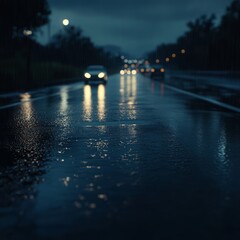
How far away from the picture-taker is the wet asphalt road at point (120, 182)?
5.33 m

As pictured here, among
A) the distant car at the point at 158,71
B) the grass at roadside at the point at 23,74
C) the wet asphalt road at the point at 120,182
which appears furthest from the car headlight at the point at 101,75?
the wet asphalt road at the point at 120,182

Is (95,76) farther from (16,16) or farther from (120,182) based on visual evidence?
(120,182)

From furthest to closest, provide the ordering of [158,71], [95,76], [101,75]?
[158,71], [101,75], [95,76]

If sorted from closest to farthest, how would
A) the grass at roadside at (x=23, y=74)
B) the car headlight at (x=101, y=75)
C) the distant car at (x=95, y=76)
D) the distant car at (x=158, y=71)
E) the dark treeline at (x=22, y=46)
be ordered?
the grass at roadside at (x=23, y=74) < the dark treeline at (x=22, y=46) < the distant car at (x=95, y=76) < the car headlight at (x=101, y=75) < the distant car at (x=158, y=71)

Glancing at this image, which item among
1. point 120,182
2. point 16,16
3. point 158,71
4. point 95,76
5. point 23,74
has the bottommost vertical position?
point 158,71

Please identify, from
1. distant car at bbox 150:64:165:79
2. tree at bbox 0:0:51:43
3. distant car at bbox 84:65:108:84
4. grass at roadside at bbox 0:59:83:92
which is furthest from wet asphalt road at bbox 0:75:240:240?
distant car at bbox 150:64:165:79

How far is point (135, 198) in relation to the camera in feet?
21.3

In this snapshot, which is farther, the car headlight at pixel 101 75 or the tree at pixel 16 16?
the car headlight at pixel 101 75

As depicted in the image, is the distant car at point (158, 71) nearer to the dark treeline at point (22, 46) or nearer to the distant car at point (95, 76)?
the dark treeline at point (22, 46)

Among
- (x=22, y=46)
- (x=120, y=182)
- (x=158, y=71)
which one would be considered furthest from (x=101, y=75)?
(x=120, y=182)

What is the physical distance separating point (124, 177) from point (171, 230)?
254cm

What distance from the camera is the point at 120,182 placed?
289 inches

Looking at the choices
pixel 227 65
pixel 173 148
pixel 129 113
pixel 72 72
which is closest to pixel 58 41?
pixel 227 65

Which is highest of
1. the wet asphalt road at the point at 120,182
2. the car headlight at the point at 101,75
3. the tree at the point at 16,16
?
the tree at the point at 16,16
